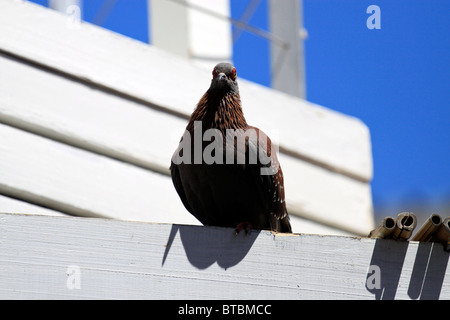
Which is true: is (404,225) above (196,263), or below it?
above

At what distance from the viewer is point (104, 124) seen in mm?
6125

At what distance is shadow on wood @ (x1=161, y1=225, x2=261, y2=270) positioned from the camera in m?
3.81

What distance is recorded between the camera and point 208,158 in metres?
4.79

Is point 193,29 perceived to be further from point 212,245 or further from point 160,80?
point 212,245

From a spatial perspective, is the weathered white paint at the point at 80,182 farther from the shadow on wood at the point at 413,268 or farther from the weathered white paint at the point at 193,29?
the shadow on wood at the point at 413,268

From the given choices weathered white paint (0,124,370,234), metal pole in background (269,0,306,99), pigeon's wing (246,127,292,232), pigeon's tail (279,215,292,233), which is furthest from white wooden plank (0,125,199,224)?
metal pole in background (269,0,306,99)

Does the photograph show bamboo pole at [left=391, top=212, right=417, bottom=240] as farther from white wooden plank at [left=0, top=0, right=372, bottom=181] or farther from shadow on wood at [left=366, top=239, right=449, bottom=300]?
white wooden plank at [left=0, top=0, right=372, bottom=181]

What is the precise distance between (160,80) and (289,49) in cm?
144

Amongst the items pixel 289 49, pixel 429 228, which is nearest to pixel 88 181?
pixel 289 49

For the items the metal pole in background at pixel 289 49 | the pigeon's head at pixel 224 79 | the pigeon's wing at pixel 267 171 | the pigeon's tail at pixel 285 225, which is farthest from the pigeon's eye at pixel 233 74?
the metal pole in background at pixel 289 49
